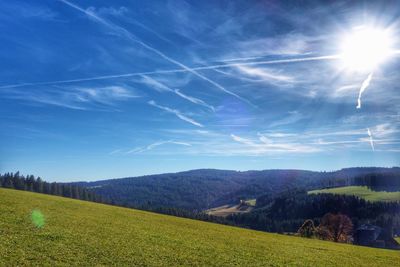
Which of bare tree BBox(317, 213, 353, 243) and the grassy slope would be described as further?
bare tree BBox(317, 213, 353, 243)

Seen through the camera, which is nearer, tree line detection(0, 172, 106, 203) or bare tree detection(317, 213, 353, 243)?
bare tree detection(317, 213, 353, 243)

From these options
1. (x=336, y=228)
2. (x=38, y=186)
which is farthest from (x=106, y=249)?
(x=38, y=186)

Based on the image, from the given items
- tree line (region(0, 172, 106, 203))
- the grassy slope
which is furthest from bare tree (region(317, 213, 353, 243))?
tree line (region(0, 172, 106, 203))

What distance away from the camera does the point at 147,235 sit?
34.8 metres

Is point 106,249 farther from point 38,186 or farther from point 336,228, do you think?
point 38,186

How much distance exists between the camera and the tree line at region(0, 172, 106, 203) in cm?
15861

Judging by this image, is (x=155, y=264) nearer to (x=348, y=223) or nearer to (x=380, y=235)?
(x=348, y=223)

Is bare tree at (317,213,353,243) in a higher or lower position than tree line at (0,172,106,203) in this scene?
lower

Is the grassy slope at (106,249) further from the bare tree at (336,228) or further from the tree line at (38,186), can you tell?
the tree line at (38,186)

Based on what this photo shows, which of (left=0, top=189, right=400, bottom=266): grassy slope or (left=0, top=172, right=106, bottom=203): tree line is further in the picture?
(left=0, top=172, right=106, bottom=203): tree line

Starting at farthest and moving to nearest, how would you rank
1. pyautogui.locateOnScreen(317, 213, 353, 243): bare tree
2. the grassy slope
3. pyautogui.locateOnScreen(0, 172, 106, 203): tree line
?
pyautogui.locateOnScreen(0, 172, 106, 203): tree line
pyautogui.locateOnScreen(317, 213, 353, 243): bare tree
the grassy slope

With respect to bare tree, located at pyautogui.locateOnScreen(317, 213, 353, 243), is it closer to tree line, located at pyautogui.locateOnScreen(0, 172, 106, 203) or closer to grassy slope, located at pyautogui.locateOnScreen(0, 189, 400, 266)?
grassy slope, located at pyautogui.locateOnScreen(0, 189, 400, 266)

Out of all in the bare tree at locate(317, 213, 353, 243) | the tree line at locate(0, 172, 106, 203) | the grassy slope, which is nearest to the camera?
the grassy slope

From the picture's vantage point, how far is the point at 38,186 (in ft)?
536
